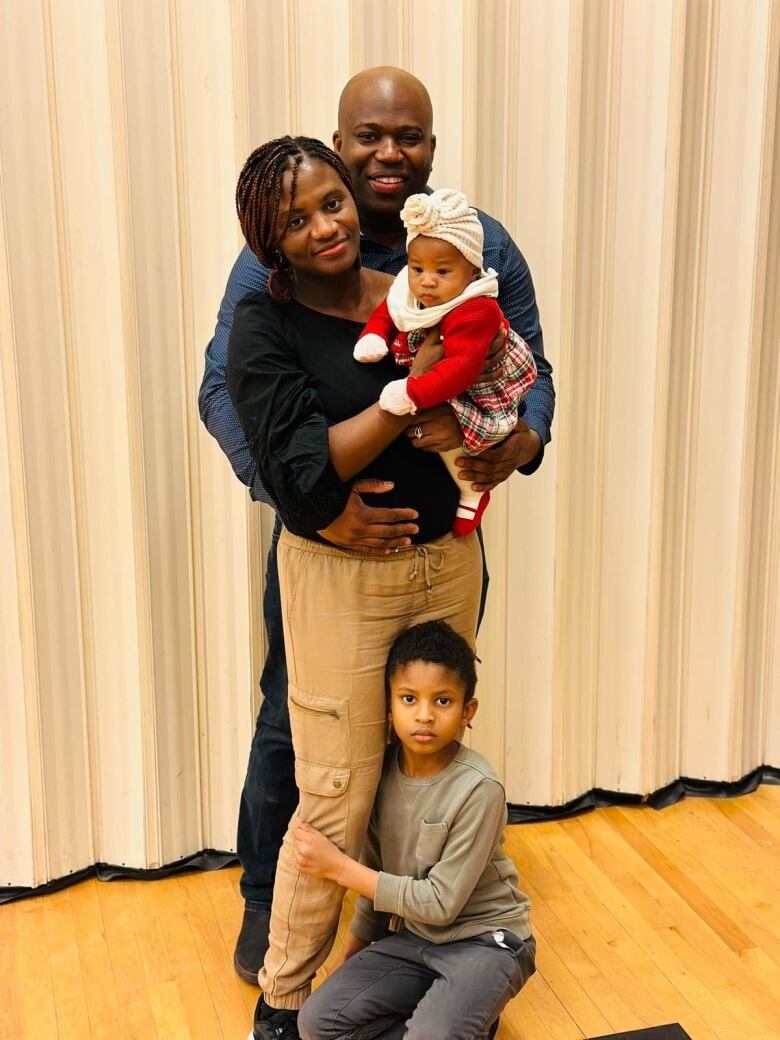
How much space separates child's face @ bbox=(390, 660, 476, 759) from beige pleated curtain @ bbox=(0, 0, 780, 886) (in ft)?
2.57

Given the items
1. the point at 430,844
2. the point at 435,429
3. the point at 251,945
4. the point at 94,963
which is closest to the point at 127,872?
the point at 94,963

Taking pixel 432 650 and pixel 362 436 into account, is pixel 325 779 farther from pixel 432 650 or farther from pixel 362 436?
pixel 362 436

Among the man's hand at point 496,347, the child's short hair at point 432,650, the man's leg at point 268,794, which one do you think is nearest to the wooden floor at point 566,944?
the man's leg at point 268,794

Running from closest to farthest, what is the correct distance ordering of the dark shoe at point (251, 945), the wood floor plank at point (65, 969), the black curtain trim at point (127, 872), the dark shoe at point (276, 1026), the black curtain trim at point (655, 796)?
the dark shoe at point (276, 1026) < the wood floor plank at point (65, 969) < the dark shoe at point (251, 945) < the black curtain trim at point (127, 872) < the black curtain trim at point (655, 796)

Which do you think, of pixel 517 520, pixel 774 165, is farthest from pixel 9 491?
pixel 774 165

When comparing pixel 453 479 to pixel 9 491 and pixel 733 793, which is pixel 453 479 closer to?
pixel 9 491

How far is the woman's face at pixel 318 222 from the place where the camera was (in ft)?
5.85

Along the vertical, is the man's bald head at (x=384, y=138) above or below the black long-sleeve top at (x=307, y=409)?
above

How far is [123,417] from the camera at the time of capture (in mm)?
2490

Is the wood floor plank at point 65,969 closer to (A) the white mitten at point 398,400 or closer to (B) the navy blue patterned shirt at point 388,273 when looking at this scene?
(B) the navy blue patterned shirt at point 388,273

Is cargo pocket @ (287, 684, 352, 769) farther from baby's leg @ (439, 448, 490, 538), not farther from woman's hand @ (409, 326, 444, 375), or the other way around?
woman's hand @ (409, 326, 444, 375)

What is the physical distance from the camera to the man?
1.87 m

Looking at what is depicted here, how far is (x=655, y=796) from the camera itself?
2998mm

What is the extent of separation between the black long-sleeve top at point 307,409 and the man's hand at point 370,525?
2cm
